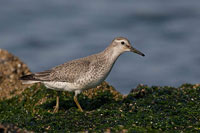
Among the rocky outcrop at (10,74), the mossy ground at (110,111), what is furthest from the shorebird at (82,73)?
the rocky outcrop at (10,74)

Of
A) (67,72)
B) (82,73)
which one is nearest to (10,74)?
(67,72)

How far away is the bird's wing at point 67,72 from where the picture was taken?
404 inches

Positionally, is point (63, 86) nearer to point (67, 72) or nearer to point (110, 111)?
point (67, 72)

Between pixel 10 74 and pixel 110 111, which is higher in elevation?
pixel 10 74

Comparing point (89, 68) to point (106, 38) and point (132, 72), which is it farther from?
point (106, 38)

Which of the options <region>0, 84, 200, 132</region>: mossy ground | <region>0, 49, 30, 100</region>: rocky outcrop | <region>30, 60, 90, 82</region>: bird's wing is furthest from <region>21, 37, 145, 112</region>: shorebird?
<region>0, 49, 30, 100</region>: rocky outcrop

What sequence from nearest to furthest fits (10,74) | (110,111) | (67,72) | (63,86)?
(110,111)
(63,86)
(67,72)
(10,74)

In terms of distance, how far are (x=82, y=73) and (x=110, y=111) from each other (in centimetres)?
145

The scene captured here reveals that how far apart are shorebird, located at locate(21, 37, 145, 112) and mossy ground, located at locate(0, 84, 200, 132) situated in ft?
2.23

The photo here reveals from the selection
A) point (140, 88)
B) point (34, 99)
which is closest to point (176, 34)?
point (140, 88)

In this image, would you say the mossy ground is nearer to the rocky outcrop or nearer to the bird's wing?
the rocky outcrop

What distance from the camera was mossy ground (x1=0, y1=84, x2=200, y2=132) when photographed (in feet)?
26.7

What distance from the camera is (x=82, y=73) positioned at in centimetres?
1019

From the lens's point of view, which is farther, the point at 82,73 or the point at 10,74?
the point at 10,74
